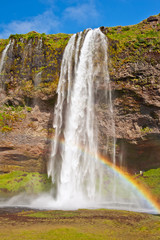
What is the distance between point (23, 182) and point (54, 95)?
1033cm

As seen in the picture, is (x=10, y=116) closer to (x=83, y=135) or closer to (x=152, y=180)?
(x=83, y=135)

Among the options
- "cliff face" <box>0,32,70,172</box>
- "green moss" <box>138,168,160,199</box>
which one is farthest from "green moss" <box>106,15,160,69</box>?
"green moss" <box>138,168,160,199</box>

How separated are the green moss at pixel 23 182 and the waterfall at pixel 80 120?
56.1 inches

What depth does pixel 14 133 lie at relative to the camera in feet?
76.6

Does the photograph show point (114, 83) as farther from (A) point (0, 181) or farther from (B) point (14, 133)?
(A) point (0, 181)

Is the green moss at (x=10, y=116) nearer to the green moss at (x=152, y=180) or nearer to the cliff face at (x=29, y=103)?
the cliff face at (x=29, y=103)

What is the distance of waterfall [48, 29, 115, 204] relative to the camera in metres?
20.4

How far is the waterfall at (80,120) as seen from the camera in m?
20.4

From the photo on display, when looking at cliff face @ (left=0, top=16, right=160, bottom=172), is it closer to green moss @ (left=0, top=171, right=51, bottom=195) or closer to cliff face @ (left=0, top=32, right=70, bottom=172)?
cliff face @ (left=0, top=32, right=70, bottom=172)

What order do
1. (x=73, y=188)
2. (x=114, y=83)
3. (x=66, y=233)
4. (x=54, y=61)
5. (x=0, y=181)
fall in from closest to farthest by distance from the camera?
(x=66, y=233)
(x=73, y=188)
(x=114, y=83)
(x=0, y=181)
(x=54, y=61)

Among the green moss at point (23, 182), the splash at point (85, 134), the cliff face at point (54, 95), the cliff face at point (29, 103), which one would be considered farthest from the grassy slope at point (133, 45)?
the green moss at point (23, 182)

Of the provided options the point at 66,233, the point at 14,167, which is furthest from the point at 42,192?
the point at 66,233

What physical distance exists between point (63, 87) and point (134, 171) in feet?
41.2

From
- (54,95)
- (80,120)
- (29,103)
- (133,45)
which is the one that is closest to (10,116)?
(29,103)
